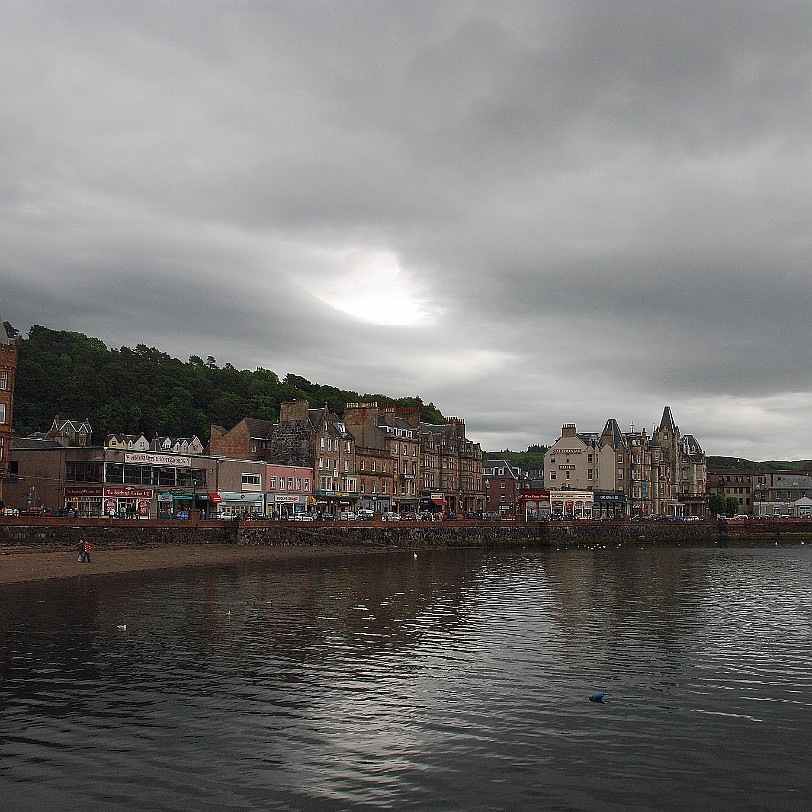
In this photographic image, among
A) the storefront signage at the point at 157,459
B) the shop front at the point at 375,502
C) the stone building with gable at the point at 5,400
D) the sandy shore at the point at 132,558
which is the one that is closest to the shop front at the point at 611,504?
the shop front at the point at 375,502

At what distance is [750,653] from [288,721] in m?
17.0

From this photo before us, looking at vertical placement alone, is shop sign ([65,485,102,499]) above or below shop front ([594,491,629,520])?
above

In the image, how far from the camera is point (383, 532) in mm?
87875

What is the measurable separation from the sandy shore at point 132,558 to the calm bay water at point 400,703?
37.0 ft

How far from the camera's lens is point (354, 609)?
37844mm

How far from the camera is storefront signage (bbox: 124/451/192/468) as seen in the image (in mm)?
87812

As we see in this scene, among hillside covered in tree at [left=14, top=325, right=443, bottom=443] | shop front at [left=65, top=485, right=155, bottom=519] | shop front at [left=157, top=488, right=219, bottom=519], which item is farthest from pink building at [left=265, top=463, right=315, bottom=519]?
hillside covered in tree at [left=14, top=325, right=443, bottom=443]

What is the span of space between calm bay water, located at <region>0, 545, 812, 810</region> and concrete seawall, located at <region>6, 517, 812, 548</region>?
100 ft

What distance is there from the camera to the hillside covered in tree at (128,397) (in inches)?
6678

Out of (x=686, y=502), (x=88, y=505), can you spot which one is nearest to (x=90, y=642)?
(x=88, y=505)

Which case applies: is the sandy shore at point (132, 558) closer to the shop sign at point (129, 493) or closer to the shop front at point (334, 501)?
the shop sign at point (129, 493)

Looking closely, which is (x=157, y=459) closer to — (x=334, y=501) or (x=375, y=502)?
(x=334, y=501)

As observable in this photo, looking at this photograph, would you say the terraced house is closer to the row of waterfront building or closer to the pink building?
the row of waterfront building

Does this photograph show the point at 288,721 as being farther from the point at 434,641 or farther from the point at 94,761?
the point at 434,641
